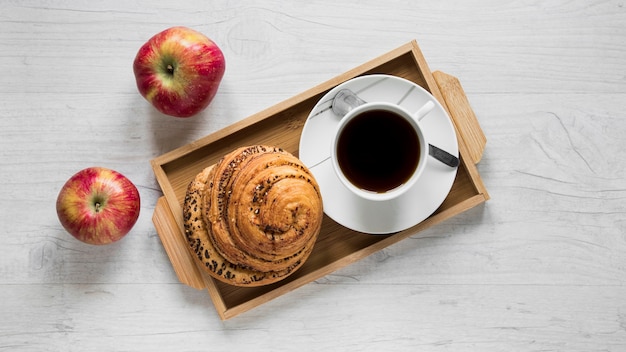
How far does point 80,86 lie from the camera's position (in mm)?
1307

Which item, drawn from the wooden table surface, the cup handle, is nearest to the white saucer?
the cup handle

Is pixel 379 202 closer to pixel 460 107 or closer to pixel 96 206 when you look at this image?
pixel 460 107

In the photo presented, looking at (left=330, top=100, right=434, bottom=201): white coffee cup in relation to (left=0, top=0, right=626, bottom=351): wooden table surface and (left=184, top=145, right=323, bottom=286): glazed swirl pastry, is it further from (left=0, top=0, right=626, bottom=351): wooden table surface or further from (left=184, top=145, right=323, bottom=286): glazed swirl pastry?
(left=0, top=0, right=626, bottom=351): wooden table surface

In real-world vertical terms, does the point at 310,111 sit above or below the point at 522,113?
above

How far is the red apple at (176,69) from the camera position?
46.3 inches

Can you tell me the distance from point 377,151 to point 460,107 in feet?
0.78

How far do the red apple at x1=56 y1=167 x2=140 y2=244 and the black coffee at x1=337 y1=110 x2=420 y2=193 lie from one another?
0.46m

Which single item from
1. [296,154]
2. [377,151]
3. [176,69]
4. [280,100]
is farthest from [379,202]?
[176,69]

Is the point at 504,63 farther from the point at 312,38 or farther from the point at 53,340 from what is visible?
the point at 53,340

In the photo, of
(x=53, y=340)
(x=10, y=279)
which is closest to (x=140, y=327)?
(x=53, y=340)

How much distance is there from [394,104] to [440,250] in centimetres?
38

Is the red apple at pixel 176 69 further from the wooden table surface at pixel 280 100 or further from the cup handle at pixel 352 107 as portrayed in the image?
the cup handle at pixel 352 107

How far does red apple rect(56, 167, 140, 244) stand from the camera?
118cm

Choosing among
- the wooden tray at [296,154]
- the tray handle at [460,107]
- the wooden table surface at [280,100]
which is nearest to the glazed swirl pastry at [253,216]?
the wooden tray at [296,154]
